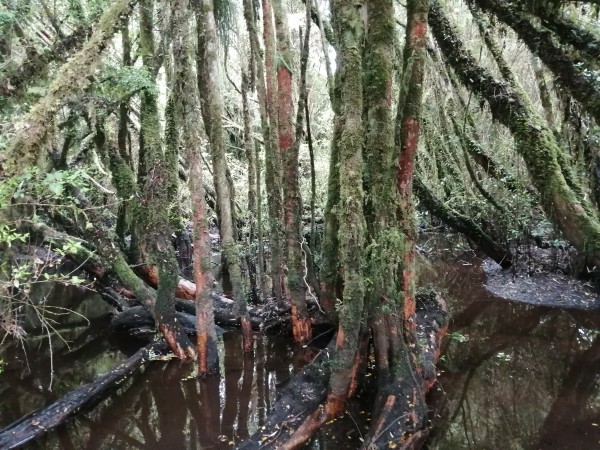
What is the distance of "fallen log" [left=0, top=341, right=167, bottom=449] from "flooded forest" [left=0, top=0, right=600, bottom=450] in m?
0.03

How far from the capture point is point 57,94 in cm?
552

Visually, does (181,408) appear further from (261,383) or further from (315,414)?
(315,414)

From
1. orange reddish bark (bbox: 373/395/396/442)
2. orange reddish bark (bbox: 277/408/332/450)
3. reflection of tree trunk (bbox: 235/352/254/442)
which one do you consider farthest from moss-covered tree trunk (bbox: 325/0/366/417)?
reflection of tree trunk (bbox: 235/352/254/442)

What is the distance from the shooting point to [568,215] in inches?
298

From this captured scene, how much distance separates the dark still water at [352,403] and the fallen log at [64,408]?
0.52ft

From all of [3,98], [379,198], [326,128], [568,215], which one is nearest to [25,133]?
[3,98]

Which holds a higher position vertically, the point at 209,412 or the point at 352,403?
the point at 352,403

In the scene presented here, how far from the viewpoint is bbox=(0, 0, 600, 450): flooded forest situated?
17.9 feet

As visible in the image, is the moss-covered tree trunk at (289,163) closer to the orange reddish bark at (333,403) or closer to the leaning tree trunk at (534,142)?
the leaning tree trunk at (534,142)

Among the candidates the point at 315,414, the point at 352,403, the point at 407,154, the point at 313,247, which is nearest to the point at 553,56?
the point at 407,154

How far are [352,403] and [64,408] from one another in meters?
4.02

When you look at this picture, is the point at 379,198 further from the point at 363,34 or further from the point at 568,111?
the point at 568,111

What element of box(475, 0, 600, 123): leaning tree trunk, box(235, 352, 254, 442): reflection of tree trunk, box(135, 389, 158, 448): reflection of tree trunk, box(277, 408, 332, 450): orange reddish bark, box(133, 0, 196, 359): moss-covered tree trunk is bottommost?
box(135, 389, 158, 448): reflection of tree trunk

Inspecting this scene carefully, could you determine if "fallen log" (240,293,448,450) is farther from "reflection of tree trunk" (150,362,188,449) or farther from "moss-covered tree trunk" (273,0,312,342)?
"moss-covered tree trunk" (273,0,312,342)
